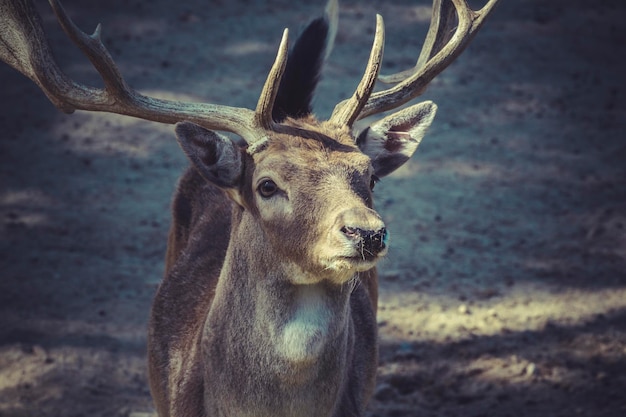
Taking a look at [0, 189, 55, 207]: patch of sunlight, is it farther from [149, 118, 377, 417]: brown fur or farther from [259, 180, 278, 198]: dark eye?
[259, 180, 278, 198]: dark eye

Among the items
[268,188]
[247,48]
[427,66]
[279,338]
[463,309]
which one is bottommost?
[279,338]

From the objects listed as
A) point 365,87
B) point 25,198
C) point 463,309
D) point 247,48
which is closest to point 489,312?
point 463,309

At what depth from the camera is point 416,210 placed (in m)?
7.44

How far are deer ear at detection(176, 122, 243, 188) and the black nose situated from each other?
2.53 ft

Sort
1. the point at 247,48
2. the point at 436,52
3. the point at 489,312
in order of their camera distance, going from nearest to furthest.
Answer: the point at 436,52
the point at 489,312
the point at 247,48

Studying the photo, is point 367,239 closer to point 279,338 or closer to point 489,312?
point 279,338

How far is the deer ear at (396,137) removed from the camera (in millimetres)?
3869

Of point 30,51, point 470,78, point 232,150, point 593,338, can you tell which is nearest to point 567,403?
point 593,338

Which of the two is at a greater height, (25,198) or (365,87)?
(365,87)

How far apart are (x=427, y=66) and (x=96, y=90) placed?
1.67 metres

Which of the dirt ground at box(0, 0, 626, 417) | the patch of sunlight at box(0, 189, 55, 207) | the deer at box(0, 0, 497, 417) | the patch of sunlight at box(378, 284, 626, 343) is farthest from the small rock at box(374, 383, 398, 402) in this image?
the patch of sunlight at box(0, 189, 55, 207)

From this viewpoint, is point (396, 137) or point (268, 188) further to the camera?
point (396, 137)

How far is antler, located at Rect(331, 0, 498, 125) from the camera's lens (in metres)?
3.74

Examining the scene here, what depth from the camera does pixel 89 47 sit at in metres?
3.63
